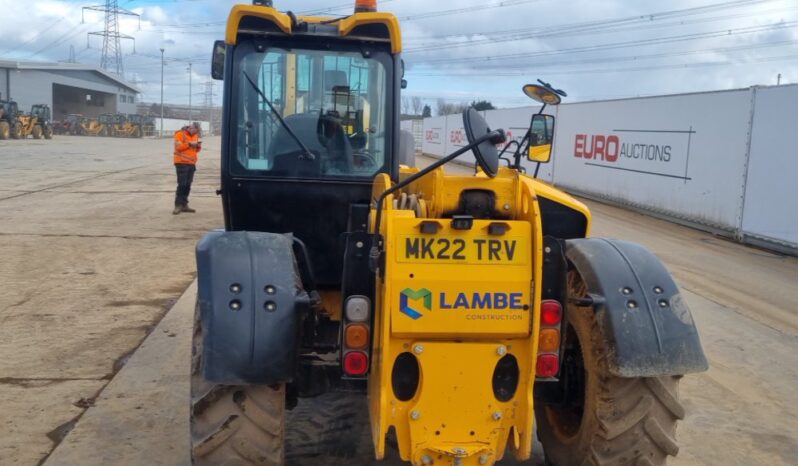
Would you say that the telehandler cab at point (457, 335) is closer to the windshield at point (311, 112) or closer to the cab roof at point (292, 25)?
the windshield at point (311, 112)

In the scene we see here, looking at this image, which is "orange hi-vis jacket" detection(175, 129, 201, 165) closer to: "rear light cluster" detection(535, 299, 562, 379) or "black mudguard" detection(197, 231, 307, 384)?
Answer: "black mudguard" detection(197, 231, 307, 384)

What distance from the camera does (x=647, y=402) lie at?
134 inches

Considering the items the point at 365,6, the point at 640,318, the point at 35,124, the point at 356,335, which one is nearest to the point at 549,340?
the point at 640,318

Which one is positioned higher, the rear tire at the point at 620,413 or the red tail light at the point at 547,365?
the red tail light at the point at 547,365

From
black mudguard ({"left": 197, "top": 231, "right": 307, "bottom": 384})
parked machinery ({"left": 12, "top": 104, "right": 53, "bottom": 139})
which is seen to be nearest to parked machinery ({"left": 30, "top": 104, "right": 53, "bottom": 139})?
parked machinery ({"left": 12, "top": 104, "right": 53, "bottom": 139})

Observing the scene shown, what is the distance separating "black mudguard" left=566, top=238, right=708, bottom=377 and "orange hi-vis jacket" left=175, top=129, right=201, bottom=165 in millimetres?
12540

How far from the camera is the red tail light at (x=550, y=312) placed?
3217 mm

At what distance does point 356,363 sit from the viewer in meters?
3.31

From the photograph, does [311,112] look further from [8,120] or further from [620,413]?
[8,120]

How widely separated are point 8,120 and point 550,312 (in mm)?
52179

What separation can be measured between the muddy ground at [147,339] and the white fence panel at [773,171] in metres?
0.52

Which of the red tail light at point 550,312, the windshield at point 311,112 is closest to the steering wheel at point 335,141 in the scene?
the windshield at point 311,112

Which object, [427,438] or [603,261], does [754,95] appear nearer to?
[603,261]

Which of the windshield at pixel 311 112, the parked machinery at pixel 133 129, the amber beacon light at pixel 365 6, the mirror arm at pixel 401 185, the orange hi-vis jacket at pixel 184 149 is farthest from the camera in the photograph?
the parked machinery at pixel 133 129
